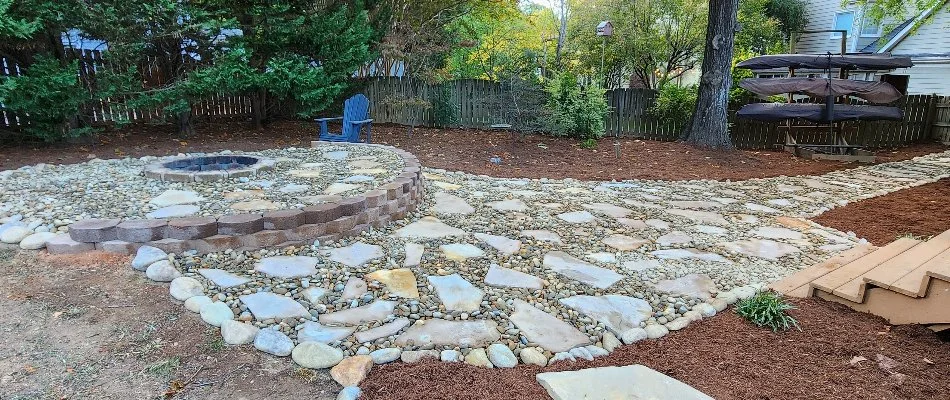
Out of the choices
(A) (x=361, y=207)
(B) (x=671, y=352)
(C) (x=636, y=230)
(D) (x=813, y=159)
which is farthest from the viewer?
(D) (x=813, y=159)

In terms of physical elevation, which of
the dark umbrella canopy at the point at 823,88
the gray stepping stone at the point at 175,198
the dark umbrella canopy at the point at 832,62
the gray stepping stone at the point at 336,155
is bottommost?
the gray stepping stone at the point at 175,198

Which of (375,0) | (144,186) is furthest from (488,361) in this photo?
(375,0)

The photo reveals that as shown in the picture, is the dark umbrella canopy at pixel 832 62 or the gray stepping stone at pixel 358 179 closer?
the gray stepping stone at pixel 358 179

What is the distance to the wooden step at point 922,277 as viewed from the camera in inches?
75.2

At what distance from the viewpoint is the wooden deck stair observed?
6.39 ft

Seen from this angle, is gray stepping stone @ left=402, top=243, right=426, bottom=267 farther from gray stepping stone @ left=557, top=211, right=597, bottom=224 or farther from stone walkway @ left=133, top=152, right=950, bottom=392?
gray stepping stone @ left=557, top=211, right=597, bottom=224

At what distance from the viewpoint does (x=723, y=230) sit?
3645mm

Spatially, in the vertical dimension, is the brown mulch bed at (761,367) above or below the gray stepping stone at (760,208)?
above

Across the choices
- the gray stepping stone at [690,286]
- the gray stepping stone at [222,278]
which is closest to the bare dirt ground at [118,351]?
the gray stepping stone at [222,278]

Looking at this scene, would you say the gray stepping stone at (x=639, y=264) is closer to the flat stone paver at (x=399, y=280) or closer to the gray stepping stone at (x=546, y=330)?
the gray stepping stone at (x=546, y=330)

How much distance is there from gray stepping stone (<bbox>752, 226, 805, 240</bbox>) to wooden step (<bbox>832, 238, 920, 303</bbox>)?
588 millimetres

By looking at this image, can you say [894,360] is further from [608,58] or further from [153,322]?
[608,58]

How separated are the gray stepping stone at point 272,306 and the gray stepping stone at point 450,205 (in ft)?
5.64

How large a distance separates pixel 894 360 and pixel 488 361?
4.83ft
